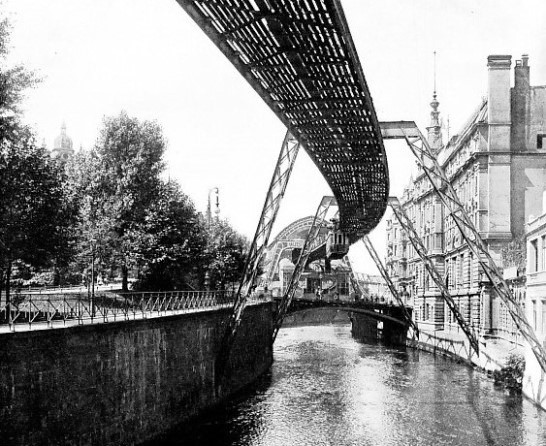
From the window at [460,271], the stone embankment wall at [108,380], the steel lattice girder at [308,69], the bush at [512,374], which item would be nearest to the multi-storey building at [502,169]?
the window at [460,271]

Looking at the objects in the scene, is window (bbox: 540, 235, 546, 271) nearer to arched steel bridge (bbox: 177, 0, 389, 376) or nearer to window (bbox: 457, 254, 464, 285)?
arched steel bridge (bbox: 177, 0, 389, 376)

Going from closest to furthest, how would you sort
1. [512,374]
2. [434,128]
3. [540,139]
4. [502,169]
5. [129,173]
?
1. [512,374]
2. [129,173]
3. [502,169]
4. [540,139]
5. [434,128]

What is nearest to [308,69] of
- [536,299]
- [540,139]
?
[536,299]

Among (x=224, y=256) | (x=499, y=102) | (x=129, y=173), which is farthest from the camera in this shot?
(x=224, y=256)

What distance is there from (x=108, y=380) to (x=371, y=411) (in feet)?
46.6

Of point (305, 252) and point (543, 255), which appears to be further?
point (305, 252)

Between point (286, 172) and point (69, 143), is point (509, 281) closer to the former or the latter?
point (286, 172)

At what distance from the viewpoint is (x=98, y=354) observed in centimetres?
2262

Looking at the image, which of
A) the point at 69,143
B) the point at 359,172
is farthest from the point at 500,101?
the point at 69,143

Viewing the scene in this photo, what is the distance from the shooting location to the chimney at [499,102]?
5503 cm

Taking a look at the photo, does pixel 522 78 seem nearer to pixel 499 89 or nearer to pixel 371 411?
pixel 499 89

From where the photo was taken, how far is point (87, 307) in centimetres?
2842

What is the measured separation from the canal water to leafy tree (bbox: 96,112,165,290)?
1238cm

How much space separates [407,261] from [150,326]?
7179 centimetres
